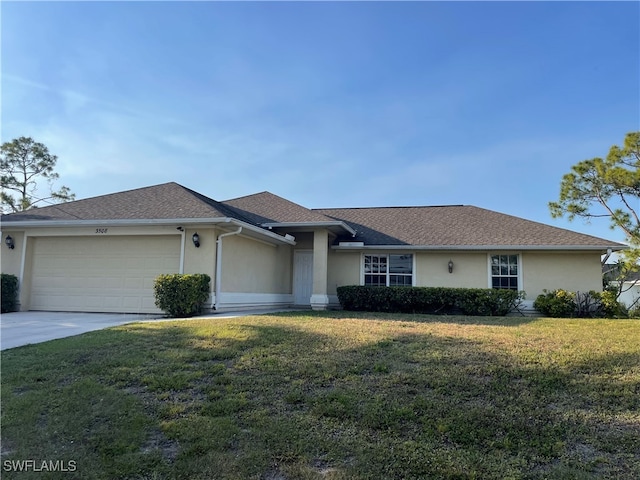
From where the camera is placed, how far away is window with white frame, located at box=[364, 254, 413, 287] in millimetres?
16406

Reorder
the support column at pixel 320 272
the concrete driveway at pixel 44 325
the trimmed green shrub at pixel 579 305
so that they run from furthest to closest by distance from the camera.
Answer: the support column at pixel 320 272 < the trimmed green shrub at pixel 579 305 < the concrete driveway at pixel 44 325

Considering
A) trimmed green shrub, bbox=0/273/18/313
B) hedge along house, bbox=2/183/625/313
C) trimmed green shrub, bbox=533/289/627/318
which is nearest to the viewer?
hedge along house, bbox=2/183/625/313

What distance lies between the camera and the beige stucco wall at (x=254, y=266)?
1300cm

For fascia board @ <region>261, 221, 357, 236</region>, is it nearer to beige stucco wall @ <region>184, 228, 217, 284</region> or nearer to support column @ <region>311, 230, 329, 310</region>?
support column @ <region>311, 230, 329, 310</region>

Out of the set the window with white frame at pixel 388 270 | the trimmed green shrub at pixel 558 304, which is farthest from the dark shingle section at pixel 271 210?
the trimmed green shrub at pixel 558 304

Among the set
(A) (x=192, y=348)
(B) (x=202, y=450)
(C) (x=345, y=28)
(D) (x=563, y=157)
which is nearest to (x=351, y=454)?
(B) (x=202, y=450)

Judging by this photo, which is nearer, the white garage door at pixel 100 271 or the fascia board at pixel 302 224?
the white garage door at pixel 100 271

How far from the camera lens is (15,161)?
30.2 metres

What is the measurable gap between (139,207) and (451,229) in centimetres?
1155

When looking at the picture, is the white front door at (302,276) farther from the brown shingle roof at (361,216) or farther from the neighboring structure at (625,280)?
the neighboring structure at (625,280)

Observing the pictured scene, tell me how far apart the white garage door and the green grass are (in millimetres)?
5824

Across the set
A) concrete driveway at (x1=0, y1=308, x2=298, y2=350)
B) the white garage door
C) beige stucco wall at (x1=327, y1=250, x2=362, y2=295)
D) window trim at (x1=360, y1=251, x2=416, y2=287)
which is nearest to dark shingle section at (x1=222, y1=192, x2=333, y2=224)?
beige stucco wall at (x1=327, y1=250, x2=362, y2=295)

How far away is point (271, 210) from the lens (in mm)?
16844

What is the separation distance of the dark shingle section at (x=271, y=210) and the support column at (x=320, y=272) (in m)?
0.72
